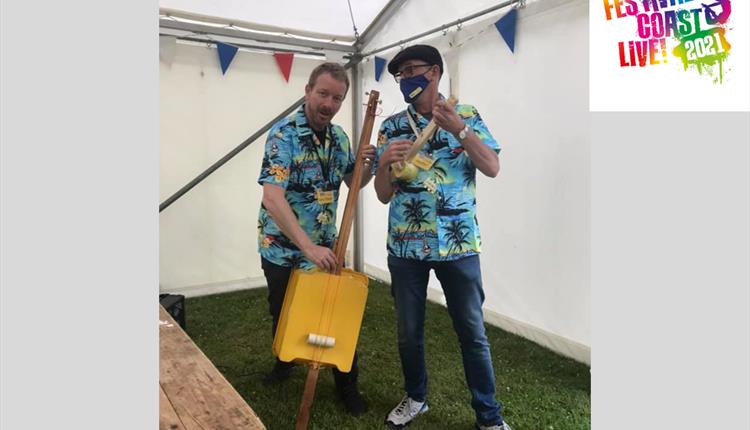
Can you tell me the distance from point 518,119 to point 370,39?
1.78 meters

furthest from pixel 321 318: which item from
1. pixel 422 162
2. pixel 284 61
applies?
pixel 284 61

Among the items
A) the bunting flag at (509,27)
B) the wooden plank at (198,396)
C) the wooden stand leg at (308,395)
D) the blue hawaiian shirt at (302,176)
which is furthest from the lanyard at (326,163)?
the bunting flag at (509,27)

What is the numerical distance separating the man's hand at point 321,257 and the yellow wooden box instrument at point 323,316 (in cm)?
2

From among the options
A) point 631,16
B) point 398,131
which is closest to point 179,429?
point 398,131

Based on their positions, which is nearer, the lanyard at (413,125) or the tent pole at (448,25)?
the lanyard at (413,125)

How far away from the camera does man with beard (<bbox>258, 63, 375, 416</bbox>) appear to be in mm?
1733

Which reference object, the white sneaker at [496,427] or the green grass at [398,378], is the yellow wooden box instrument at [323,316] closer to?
the green grass at [398,378]

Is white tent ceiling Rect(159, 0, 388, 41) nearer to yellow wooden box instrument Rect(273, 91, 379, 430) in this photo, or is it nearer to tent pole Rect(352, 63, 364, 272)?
tent pole Rect(352, 63, 364, 272)

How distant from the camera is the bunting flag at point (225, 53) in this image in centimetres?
367

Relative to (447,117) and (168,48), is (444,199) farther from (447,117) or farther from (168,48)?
(168,48)

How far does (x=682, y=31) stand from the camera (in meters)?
1.70

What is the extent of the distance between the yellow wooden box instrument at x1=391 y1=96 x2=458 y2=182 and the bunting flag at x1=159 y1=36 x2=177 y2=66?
8.64 ft

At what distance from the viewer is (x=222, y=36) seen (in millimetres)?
3643

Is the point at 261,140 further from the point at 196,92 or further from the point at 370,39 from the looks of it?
the point at 370,39
